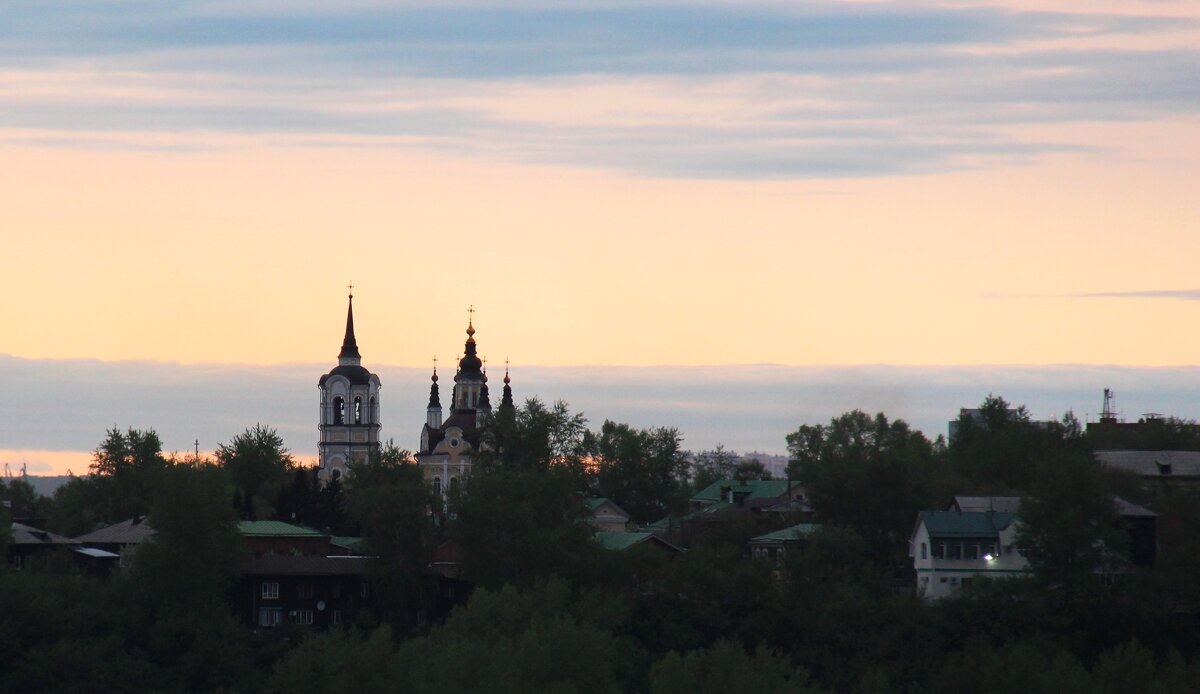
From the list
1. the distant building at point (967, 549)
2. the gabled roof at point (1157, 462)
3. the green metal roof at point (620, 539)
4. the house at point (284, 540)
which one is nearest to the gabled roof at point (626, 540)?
the green metal roof at point (620, 539)

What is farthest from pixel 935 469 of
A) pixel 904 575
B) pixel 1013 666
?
pixel 1013 666

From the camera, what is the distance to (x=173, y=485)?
9081 centimetres

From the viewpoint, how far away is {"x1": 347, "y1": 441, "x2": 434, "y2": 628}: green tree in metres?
91.1

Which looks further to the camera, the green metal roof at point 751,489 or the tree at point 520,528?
the green metal roof at point 751,489

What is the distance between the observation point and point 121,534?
102438 millimetres

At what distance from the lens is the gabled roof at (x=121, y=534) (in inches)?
3962

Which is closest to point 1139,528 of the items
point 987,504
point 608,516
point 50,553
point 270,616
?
point 987,504

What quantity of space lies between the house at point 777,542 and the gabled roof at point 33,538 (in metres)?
29.4

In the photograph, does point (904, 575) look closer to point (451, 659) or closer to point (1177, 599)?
point (1177, 599)

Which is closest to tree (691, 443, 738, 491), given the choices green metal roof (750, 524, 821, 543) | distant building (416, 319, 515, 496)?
distant building (416, 319, 515, 496)

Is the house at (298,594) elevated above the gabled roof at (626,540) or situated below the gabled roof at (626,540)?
below

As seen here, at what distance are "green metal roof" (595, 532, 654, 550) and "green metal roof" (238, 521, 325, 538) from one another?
41.6 ft

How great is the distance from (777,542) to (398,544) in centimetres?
1836

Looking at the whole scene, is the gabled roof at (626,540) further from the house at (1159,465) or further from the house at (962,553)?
the house at (1159,465)
